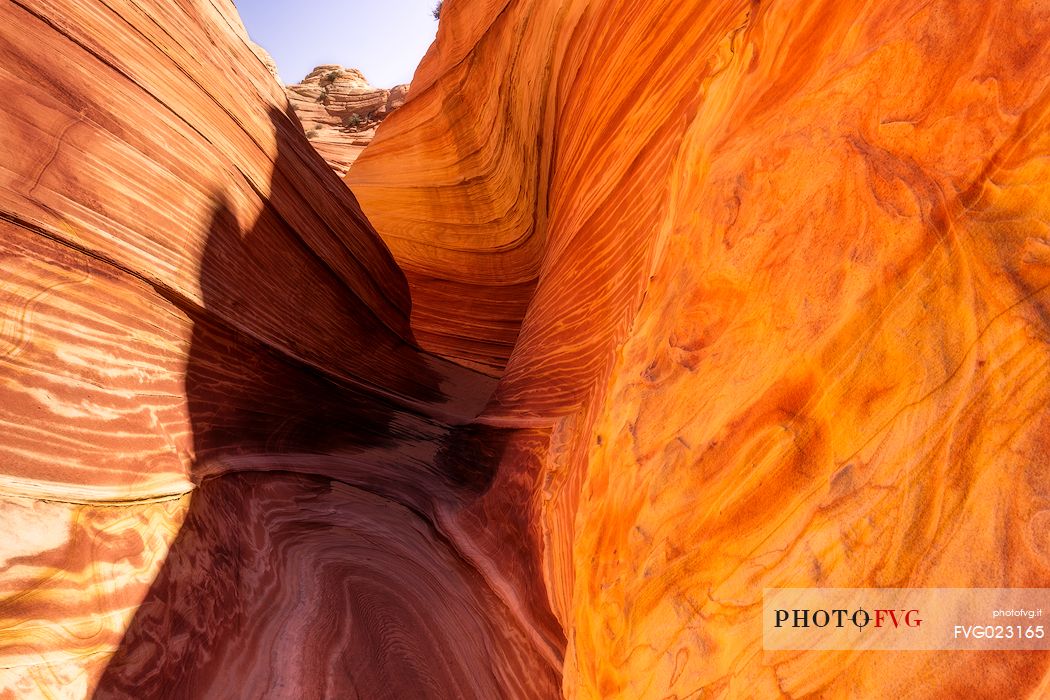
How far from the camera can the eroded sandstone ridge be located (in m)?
0.74

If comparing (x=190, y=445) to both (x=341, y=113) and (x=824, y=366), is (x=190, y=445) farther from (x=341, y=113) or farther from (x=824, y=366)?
(x=341, y=113)

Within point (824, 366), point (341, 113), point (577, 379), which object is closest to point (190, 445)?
point (577, 379)

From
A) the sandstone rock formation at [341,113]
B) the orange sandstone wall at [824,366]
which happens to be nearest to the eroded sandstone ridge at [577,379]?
the orange sandstone wall at [824,366]

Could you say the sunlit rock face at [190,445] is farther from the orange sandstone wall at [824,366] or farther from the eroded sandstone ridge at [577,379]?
the orange sandstone wall at [824,366]

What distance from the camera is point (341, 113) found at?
6.64 meters

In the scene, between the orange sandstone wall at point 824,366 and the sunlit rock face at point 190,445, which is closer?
the orange sandstone wall at point 824,366

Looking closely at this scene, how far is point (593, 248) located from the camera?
173 cm

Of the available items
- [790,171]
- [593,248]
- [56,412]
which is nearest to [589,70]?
[593,248]

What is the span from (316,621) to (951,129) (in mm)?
1337

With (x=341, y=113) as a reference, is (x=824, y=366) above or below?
below

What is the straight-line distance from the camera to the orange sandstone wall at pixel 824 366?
0.70 metres

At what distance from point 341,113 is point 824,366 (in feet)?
22.1

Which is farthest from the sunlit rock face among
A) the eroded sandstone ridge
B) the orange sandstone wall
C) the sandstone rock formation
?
the sandstone rock formation

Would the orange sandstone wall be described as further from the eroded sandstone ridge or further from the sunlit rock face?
the sunlit rock face
